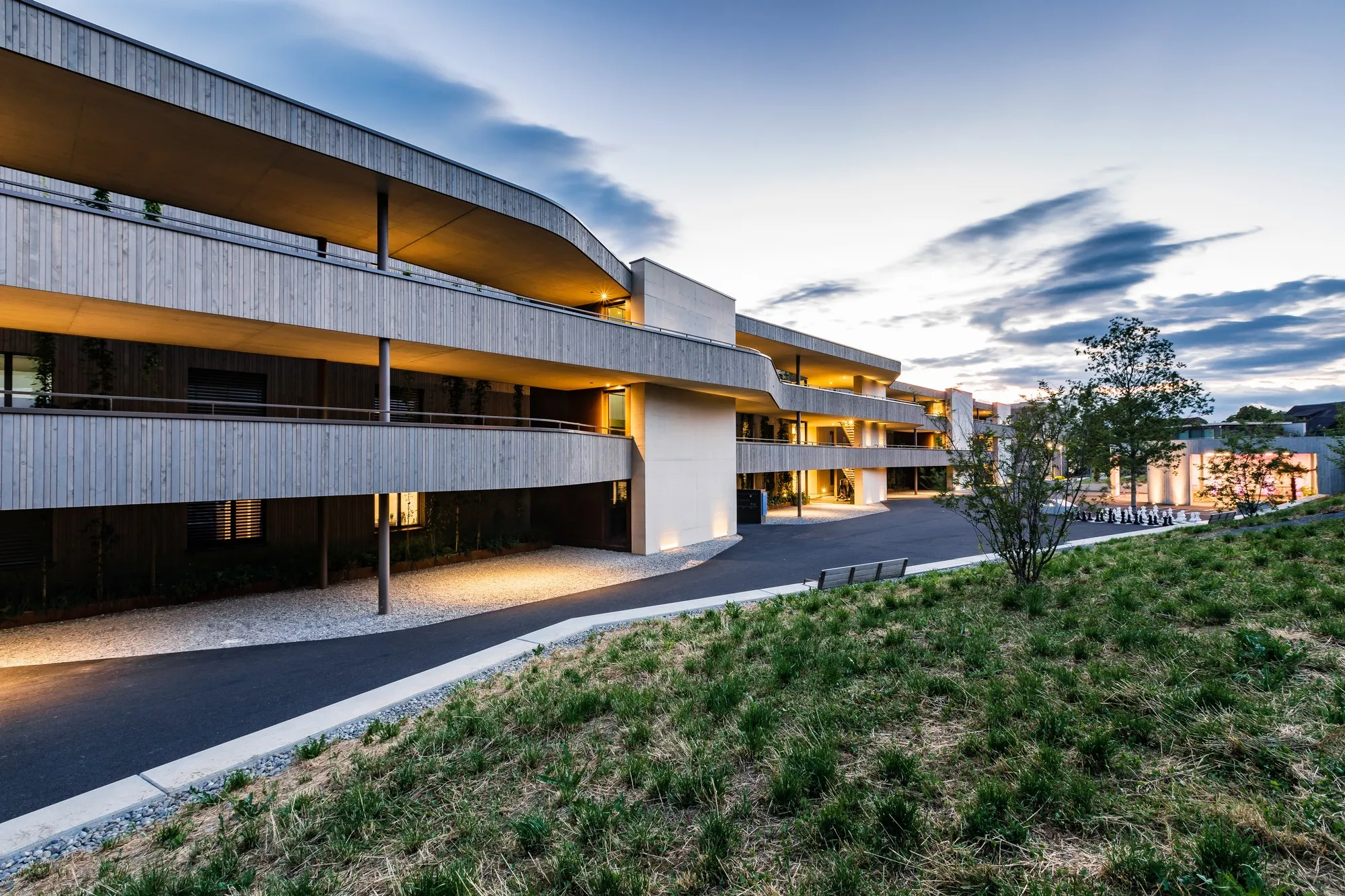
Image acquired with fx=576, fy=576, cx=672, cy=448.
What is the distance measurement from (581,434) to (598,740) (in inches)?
493

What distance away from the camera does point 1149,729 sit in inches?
164

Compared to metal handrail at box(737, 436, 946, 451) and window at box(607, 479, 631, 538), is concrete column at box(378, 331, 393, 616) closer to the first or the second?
window at box(607, 479, 631, 538)

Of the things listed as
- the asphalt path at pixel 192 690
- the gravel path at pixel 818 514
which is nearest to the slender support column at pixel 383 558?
the asphalt path at pixel 192 690

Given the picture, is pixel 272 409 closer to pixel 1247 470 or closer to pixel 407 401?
pixel 407 401

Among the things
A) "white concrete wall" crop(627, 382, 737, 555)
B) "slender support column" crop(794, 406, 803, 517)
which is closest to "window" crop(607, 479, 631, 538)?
"white concrete wall" crop(627, 382, 737, 555)

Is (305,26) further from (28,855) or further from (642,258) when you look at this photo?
(28,855)

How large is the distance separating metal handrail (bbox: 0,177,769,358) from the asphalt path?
742 centimetres

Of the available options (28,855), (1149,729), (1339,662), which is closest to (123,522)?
(28,855)

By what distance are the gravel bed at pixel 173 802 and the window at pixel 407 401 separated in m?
12.8

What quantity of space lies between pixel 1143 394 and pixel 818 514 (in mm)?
19905

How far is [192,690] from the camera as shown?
8.74m

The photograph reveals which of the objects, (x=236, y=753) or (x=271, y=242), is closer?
(x=236, y=753)

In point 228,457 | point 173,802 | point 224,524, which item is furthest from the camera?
point 224,524

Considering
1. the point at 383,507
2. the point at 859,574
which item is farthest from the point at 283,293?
the point at 859,574
